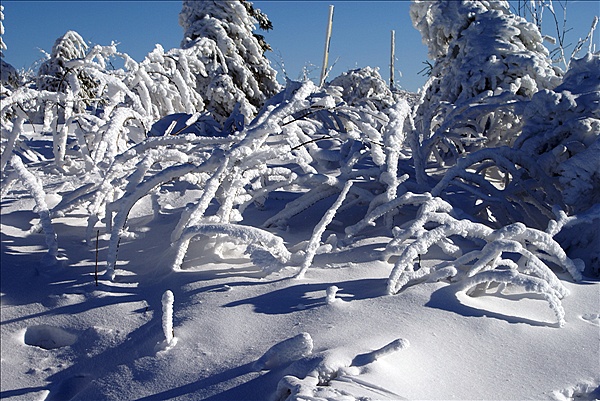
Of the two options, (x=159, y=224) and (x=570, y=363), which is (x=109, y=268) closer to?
(x=159, y=224)

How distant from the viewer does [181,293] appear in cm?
185

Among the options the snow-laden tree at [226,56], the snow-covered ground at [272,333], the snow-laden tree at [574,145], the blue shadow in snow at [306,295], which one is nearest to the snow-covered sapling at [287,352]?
the snow-covered ground at [272,333]

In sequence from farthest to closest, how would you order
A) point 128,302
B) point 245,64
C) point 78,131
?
point 245,64, point 78,131, point 128,302

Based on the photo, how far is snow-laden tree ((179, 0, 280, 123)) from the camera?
395 inches

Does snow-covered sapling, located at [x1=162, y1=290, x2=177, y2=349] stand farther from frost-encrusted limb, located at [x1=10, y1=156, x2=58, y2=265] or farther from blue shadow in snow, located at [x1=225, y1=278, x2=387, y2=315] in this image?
frost-encrusted limb, located at [x1=10, y1=156, x2=58, y2=265]

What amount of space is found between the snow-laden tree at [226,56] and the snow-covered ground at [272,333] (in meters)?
8.12

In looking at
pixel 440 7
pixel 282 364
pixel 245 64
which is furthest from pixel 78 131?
pixel 245 64

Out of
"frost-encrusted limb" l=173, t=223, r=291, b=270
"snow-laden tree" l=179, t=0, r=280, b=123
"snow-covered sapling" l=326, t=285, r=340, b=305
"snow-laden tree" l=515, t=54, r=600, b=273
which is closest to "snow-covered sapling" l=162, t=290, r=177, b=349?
"frost-encrusted limb" l=173, t=223, r=291, b=270

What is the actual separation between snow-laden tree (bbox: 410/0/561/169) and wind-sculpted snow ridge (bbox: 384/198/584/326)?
1.33 m

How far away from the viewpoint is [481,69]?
173 inches

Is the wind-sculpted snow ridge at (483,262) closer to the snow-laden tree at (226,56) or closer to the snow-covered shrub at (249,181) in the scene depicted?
the snow-covered shrub at (249,181)

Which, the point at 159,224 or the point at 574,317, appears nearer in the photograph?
the point at 574,317

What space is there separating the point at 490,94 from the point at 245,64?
308 inches

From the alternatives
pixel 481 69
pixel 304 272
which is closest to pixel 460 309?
pixel 304 272
